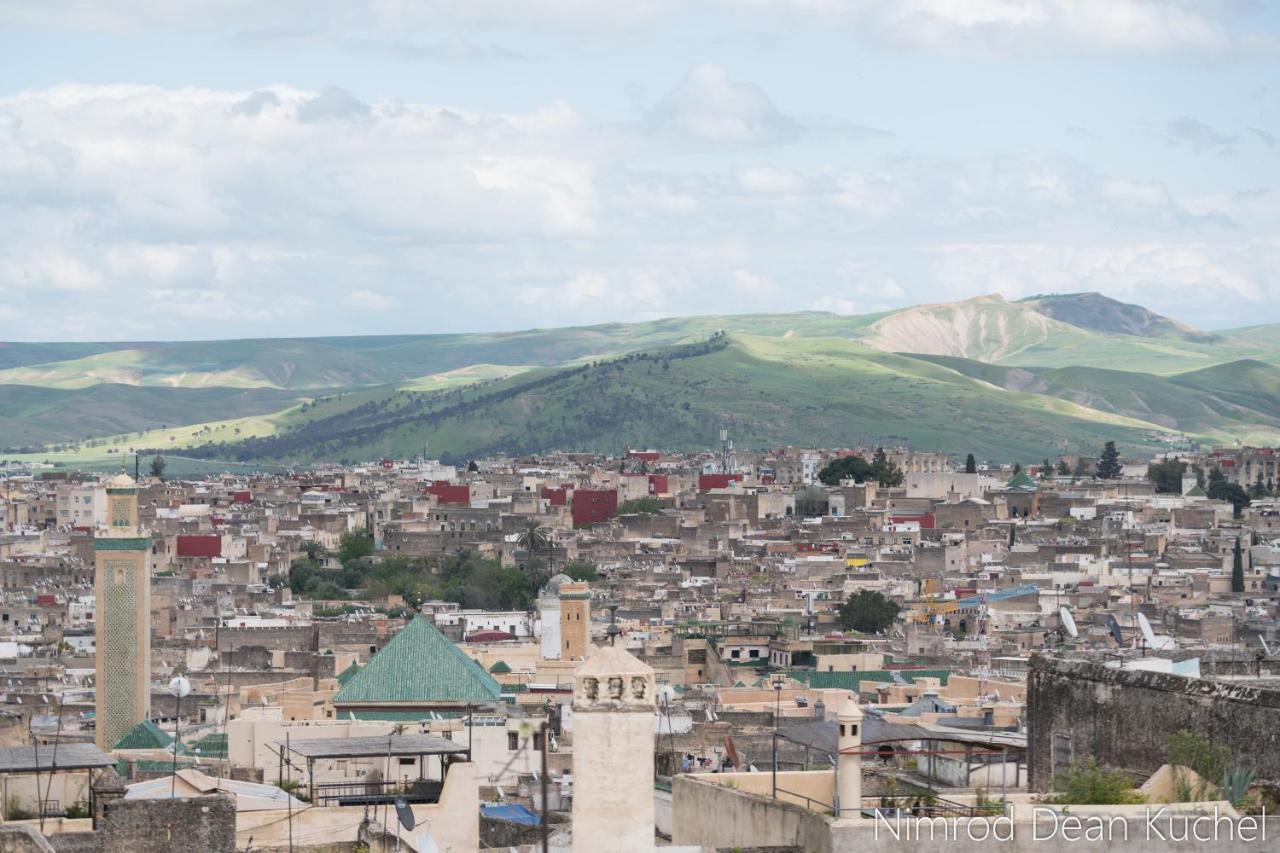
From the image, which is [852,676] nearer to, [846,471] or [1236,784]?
[1236,784]

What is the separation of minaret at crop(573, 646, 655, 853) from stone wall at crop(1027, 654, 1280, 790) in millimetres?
4192

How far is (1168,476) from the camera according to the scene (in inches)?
4751

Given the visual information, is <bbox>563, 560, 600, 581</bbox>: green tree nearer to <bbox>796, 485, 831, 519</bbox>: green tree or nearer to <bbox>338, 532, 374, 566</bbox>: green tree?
<bbox>338, 532, 374, 566</bbox>: green tree

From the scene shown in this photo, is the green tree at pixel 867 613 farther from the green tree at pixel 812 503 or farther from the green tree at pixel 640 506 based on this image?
the green tree at pixel 812 503

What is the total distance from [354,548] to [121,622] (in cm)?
4676

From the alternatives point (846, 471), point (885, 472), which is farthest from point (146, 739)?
point (885, 472)

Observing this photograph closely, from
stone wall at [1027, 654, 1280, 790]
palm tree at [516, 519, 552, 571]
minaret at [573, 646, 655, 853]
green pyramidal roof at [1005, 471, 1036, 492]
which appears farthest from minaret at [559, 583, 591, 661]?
green pyramidal roof at [1005, 471, 1036, 492]

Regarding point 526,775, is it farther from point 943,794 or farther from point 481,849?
point 943,794

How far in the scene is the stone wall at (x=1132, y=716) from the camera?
15711 mm

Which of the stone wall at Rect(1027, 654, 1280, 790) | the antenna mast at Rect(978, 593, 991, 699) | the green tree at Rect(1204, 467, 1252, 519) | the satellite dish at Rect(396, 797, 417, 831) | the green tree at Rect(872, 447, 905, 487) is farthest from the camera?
the green tree at Rect(872, 447, 905, 487)

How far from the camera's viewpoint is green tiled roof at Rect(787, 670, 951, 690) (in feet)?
164

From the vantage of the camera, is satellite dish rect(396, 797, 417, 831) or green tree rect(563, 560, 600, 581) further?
green tree rect(563, 560, 600, 581)

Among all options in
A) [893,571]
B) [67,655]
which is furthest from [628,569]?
[67,655]

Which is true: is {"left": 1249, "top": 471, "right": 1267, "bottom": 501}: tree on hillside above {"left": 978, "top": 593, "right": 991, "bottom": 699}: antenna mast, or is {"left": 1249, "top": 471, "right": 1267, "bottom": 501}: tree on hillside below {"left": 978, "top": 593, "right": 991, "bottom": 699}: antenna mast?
above
